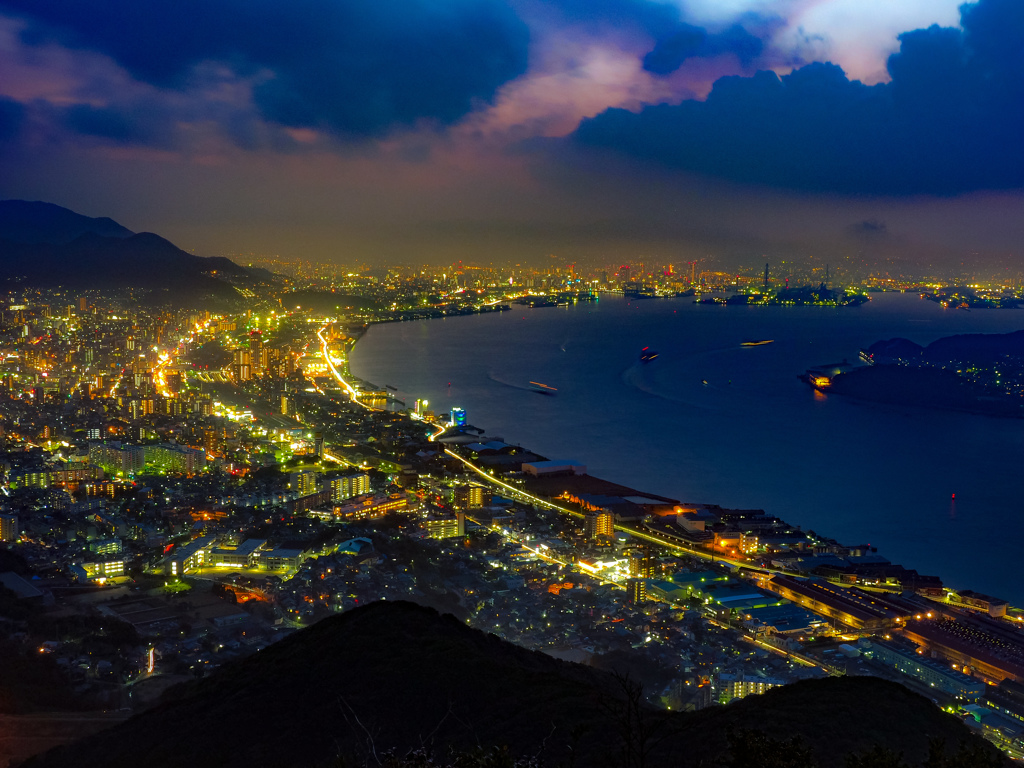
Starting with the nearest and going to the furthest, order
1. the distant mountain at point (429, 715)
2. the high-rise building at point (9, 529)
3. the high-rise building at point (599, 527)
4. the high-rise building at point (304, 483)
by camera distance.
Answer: the distant mountain at point (429, 715), the high-rise building at point (9, 529), the high-rise building at point (599, 527), the high-rise building at point (304, 483)

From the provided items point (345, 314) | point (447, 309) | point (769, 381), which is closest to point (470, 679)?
point (769, 381)

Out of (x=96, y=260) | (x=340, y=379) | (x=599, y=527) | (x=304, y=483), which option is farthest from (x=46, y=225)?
(x=599, y=527)

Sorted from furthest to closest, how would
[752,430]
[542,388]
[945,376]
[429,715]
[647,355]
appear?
[647,355]
[542,388]
[945,376]
[752,430]
[429,715]

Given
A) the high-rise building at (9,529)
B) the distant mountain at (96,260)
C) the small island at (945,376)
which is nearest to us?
the high-rise building at (9,529)

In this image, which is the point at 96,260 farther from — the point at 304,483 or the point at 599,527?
the point at 599,527

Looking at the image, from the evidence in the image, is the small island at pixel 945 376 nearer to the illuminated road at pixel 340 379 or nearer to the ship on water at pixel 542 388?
the ship on water at pixel 542 388

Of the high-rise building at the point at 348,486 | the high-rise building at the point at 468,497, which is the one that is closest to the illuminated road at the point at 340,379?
the high-rise building at the point at 348,486

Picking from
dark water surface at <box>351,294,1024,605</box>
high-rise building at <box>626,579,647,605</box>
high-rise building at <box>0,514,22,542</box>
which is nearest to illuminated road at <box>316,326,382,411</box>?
dark water surface at <box>351,294,1024,605</box>
